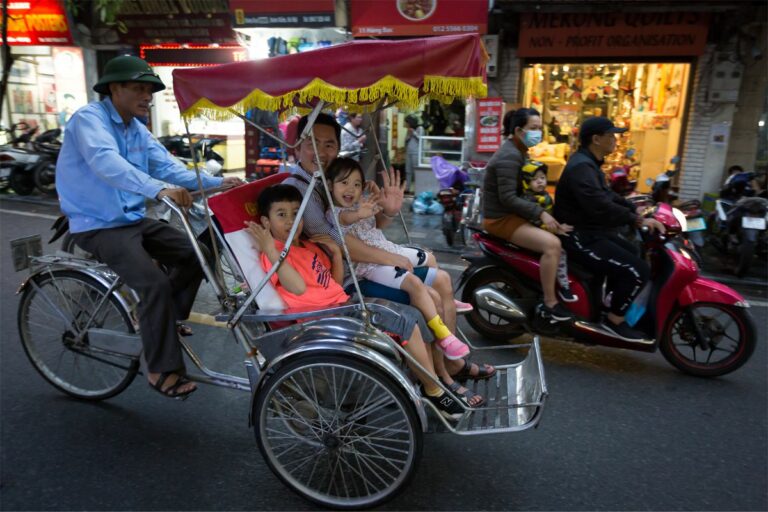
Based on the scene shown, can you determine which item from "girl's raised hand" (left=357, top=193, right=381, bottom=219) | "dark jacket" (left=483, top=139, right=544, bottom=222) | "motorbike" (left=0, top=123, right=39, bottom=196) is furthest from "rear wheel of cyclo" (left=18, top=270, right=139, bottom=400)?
"motorbike" (left=0, top=123, right=39, bottom=196)

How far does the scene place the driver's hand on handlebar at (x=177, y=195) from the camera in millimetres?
2604

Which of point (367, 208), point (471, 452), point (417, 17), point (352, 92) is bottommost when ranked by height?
point (471, 452)

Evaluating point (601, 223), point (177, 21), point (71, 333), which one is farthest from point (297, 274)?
point (177, 21)

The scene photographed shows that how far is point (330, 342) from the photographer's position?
2328mm

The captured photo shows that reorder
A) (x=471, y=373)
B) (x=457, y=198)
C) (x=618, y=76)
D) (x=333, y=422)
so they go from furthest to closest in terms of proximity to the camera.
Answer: (x=618, y=76), (x=457, y=198), (x=471, y=373), (x=333, y=422)

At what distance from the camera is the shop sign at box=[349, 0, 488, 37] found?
348 inches

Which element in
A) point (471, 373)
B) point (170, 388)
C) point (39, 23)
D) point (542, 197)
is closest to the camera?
point (170, 388)

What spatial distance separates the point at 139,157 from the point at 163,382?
1330mm

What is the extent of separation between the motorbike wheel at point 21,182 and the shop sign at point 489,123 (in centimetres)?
806

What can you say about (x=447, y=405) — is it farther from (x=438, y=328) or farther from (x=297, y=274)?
(x=297, y=274)

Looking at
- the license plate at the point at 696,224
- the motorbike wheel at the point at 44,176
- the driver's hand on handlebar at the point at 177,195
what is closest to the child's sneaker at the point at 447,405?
the driver's hand on handlebar at the point at 177,195

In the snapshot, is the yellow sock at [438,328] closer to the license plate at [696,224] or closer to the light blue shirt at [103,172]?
the light blue shirt at [103,172]

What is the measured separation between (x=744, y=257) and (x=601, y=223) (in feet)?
11.3

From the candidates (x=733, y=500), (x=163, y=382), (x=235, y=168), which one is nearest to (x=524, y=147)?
(x=733, y=500)
